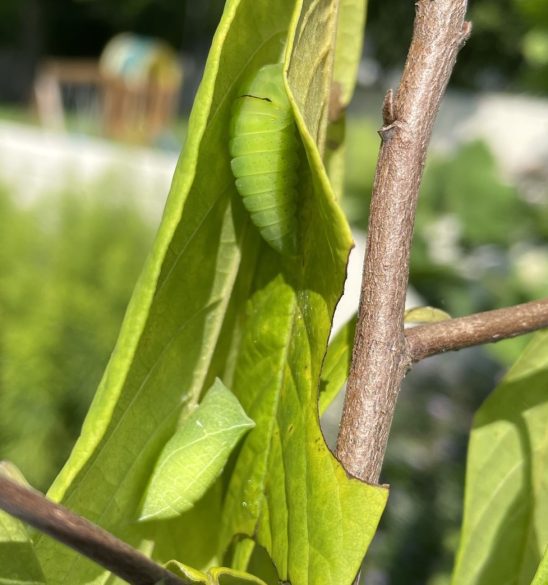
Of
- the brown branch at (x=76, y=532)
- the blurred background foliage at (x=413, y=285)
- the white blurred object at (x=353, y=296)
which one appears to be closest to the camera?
the brown branch at (x=76, y=532)

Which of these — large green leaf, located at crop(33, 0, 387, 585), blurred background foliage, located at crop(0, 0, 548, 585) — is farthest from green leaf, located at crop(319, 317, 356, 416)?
blurred background foliage, located at crop(0, 0, 548, 585)

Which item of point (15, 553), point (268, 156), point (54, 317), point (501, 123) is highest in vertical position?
point (501, 123)

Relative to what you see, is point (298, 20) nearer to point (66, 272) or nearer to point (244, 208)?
point (244, 208)

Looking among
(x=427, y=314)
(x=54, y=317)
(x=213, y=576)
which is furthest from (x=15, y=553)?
(x=54, y=317)

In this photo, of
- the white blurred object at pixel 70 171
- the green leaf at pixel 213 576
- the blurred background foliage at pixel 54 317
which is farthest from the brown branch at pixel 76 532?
the white blurred object at pixel 70 171

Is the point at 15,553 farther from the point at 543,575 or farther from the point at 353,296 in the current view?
the point at 353,296

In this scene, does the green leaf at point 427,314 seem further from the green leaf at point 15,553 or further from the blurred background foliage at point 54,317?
the blurred background foliage at point 54,317

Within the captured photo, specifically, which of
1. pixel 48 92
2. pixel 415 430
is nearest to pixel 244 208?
pixel 415 430
